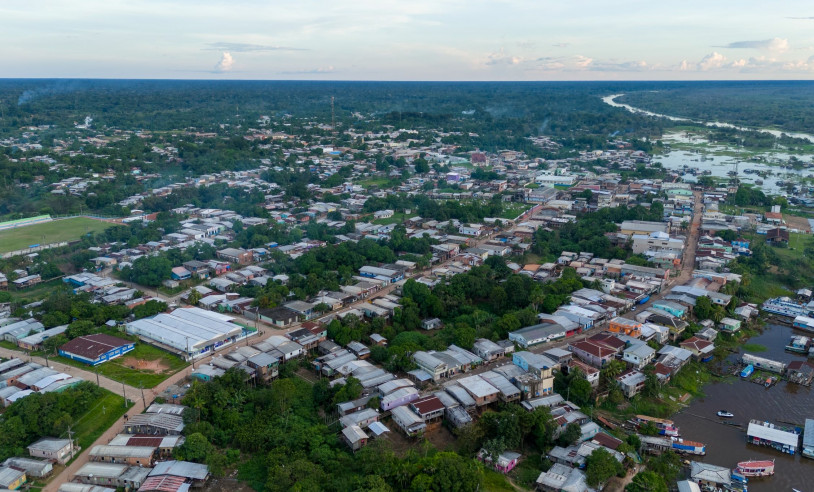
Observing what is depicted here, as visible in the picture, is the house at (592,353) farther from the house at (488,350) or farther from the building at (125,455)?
the building at (125,455)

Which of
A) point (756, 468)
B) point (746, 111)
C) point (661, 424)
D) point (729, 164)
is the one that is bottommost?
point (756, 468)

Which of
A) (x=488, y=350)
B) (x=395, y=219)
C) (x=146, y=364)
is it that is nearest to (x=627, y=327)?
(x=488, y=350)

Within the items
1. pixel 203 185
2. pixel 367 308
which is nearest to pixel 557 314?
pixel 367 308

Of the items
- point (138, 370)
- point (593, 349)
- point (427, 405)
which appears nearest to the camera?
point (427, 405)

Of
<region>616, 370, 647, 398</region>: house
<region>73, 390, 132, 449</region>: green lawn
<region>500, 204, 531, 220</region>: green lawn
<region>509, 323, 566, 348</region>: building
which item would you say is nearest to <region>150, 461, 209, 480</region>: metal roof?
<region>73, 390, 132, 449</region>: green lawn

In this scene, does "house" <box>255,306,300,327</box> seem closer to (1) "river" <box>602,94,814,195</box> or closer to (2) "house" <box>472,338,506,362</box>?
(2) "house" <box>472,338,506,362</box>

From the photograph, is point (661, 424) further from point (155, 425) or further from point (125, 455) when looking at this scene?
point (125, 455)
